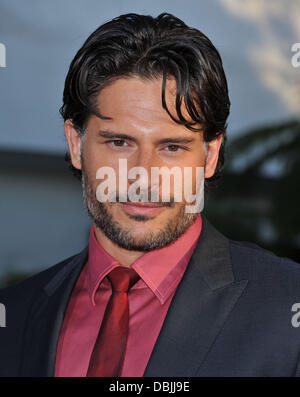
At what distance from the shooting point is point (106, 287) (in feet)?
9.37

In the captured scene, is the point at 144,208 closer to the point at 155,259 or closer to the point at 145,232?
the point at 145,232

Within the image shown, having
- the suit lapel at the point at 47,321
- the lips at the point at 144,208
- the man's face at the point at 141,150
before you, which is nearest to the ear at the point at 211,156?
the man's face at the point at 141,150

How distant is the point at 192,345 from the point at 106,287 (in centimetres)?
58

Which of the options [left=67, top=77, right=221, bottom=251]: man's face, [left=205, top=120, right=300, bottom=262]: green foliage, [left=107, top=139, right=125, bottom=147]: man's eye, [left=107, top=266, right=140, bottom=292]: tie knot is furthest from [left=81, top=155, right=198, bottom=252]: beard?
[left=205, top=120, right=300, bottom=262]: green foliage

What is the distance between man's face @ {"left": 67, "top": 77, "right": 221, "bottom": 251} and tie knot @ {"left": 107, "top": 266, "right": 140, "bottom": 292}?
0.49ft

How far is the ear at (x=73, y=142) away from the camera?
309cm

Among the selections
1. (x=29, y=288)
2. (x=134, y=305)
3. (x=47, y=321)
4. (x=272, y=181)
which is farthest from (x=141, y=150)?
(x=272, y=181)

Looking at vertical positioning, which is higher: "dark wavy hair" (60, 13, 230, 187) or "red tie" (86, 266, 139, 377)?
"dark wavy hair" (60, 13, 230, 187)

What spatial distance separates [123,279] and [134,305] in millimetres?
131

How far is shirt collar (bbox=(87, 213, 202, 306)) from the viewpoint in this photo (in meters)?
2.70

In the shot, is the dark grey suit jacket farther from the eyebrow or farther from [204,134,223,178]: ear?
the eyebrow

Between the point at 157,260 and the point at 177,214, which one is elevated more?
the point at 177,214
